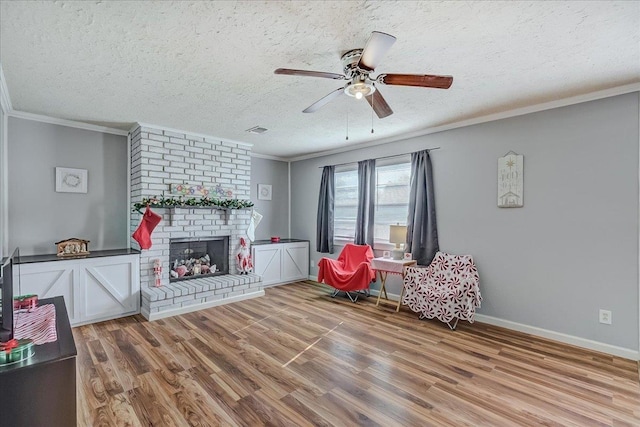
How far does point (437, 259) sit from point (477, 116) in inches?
→ 70.9

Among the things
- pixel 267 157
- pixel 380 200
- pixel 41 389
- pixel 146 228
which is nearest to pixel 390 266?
pixel 380 200

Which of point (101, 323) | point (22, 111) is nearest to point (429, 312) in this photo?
point (101, 323)

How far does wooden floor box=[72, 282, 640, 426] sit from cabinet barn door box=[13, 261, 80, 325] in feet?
1.30

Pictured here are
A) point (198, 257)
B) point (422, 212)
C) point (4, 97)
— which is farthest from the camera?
point (198, 257)

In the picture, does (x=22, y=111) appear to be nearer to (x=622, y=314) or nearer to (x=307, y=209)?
(x=307, y=209)

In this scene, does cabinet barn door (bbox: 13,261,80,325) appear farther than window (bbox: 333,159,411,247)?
No

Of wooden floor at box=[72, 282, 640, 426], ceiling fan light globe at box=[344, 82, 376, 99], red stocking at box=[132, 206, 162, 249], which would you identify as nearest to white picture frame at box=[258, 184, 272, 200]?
red stocking at box=[132, 206, 162, 249]

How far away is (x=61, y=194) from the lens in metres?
4.01

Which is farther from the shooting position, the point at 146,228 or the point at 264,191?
the point at 264,191

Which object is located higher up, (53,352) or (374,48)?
(374,48)

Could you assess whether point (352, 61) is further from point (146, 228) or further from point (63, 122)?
point (63, 122)

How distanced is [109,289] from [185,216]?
4.20ft

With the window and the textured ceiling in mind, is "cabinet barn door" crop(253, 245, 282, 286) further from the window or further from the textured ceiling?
the textured ceiling

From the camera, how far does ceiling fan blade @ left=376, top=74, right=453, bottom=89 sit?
2.07 meters
